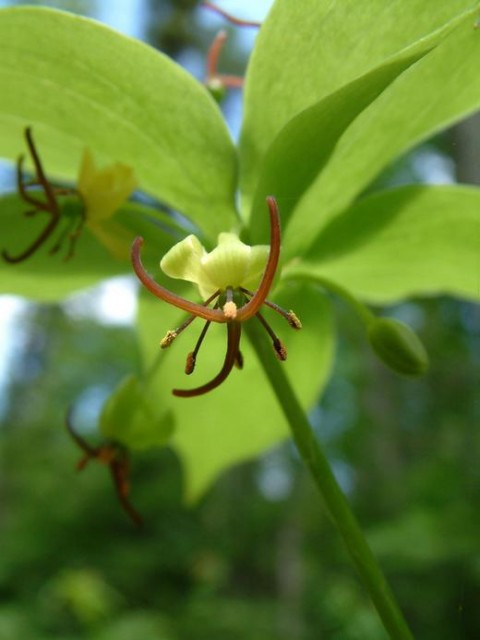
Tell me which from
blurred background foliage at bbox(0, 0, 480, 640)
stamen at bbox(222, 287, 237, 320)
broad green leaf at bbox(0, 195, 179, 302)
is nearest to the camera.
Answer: stamen at bbox(222, 287, 237, 320)

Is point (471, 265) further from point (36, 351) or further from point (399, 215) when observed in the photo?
point (36, 351)

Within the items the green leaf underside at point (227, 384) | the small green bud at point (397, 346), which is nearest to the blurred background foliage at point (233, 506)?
the green leaf underside at point (227, 384)

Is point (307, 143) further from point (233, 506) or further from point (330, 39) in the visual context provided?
point (233, 506)

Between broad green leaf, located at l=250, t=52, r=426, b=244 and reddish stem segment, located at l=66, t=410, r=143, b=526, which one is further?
reddish stem segment, located at l=66, t=410, r=143, b=526

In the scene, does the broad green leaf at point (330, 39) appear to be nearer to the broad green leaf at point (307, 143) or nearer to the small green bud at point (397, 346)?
the broad green leaf at point (307, 143)

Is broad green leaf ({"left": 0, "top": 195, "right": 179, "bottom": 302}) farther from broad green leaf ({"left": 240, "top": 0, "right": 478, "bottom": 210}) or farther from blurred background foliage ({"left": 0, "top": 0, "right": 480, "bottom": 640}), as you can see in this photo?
blurred background foliage ({"left": 0, "top": 0, "right": 480, "bottom": 640})

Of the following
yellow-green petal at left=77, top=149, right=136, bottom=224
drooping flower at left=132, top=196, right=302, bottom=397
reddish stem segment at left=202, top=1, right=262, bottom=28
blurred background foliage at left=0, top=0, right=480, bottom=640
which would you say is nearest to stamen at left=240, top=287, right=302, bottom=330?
drooping flower at left=132, top=196, right=302, bottom=397

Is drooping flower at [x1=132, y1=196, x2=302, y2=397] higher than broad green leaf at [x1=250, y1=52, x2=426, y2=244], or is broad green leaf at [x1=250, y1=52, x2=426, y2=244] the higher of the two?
broad green leaf at [x1=250, y1=52, x2=426, y2=244]
